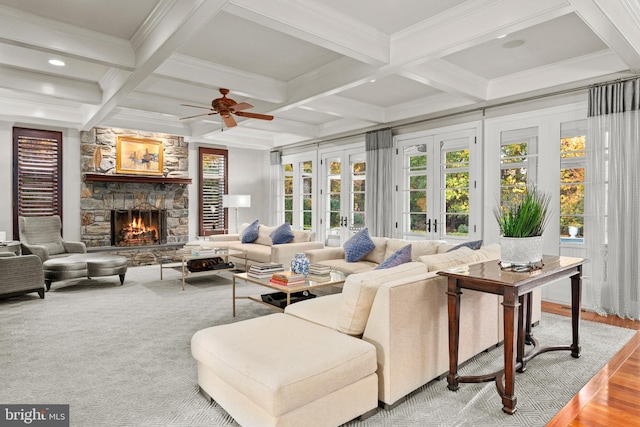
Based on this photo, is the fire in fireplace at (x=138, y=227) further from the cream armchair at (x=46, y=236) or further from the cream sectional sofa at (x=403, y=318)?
the cream sectional sofa at (x=403, y=318)

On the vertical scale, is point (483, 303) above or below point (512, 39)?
below

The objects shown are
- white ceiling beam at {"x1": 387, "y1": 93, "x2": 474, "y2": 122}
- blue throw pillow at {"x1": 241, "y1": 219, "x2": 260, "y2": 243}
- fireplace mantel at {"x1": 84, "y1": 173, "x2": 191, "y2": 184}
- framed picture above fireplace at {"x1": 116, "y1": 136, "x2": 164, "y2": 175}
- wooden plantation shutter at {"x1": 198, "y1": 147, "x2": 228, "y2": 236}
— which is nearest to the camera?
white ceiling beam at {"x1": 387, "y1": 93, "x2": 474, "y2": 122}

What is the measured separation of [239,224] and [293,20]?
21.7ft

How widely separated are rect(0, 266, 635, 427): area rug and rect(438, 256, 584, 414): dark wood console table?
0.09 meters

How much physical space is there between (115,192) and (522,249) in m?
7.30

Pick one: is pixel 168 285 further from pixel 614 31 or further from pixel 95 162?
pixel 614 31

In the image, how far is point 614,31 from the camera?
3.06 meters

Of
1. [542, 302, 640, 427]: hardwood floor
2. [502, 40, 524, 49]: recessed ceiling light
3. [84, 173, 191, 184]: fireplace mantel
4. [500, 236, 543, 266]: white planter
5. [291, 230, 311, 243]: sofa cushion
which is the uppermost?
[502, 40, 524, 49]: recessed ceiling light

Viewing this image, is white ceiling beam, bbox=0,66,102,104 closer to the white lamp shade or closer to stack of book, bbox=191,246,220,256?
stack of book, bbox=191,246,220,256

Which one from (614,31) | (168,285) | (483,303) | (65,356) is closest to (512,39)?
(614,31)

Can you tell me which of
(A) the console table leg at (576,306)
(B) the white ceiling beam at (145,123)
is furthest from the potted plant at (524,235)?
(B) the white ceiling beam at (145,123)

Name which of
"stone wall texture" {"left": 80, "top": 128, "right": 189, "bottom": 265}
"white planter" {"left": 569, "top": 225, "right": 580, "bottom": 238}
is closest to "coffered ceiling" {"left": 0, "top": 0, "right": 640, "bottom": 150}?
"stone wall texture" {"left": 80, "top": 128, "right": 189, "bottom": 265}

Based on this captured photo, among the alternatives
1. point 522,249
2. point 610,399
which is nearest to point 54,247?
point 522,249

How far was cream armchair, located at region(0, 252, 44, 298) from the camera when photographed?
14.7 feet
